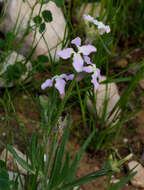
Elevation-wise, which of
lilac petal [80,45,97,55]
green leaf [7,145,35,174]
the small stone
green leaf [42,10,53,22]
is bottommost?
green leaf [7,145,35,174]

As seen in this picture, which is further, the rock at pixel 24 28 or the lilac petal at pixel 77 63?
the rock at pixel 24 28

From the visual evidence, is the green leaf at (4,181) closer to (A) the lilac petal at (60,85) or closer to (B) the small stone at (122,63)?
(A) the lilac petal at (60,85)

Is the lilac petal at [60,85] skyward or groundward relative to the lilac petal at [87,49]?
groundward

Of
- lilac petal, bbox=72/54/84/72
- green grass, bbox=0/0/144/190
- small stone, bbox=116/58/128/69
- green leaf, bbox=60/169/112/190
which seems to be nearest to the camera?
lilac petal, bbox=72/54/84/72

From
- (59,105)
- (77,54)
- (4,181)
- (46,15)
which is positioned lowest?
(4,181)

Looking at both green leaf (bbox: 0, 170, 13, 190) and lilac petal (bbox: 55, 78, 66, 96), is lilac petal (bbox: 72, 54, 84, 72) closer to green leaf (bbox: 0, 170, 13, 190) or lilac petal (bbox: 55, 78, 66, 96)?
lilac petal (bbox: 55, 78, 66, 96)

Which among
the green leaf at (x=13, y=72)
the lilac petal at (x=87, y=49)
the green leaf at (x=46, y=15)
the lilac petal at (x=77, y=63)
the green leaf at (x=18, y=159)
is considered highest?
the green leaf at (x=46, y=15)

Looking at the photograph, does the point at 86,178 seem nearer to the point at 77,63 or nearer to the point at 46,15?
the point at 77,63

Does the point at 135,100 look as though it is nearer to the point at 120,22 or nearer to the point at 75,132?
the point at 75,132

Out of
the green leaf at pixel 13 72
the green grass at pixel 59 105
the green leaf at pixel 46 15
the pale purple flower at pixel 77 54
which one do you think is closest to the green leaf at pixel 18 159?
the green grass at pixel 59 105

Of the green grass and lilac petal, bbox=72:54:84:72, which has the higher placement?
lilac petal, bbox=72:54:84:72

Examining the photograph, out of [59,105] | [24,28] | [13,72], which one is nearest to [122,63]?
[24,28]

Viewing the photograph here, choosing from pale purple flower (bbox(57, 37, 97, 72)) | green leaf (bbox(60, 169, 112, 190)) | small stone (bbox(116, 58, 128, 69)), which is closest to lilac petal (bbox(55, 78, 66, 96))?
pale purple flower (bbox(57, 37, 97, 72))
